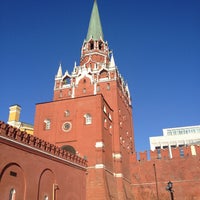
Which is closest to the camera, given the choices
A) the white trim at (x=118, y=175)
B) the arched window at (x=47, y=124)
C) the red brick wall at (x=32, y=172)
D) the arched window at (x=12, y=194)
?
the arched window at (x=12, y=194)

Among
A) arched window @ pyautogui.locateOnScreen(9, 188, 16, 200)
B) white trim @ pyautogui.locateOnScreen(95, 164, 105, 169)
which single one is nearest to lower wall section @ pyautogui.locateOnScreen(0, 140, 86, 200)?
arched window @ pyautogui.locateOnScreen(9, 188, 16, 200)

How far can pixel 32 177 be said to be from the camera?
19.3 meters

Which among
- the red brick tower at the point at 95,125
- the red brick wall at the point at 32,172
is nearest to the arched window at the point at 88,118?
the red brick tower at the point at 95,125

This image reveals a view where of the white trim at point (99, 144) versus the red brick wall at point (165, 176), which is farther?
the red brick wall at point (165, 176)

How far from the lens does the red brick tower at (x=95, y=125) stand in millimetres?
28531

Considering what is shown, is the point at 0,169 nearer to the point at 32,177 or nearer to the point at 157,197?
the point at 32,177

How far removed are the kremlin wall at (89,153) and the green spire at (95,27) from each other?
0.60 m

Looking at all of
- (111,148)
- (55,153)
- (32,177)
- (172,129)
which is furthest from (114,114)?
(172,129)

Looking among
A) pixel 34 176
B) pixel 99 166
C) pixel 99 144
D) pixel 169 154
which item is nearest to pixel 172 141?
pixel 169 154

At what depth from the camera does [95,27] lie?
164ft

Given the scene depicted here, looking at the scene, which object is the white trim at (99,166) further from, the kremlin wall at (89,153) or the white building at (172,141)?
the white building at (172,141)

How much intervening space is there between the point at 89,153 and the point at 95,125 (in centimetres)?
323

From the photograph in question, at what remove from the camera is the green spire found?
159ft

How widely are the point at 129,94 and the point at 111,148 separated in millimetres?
15520
